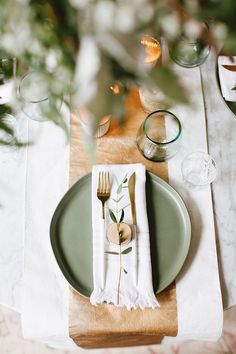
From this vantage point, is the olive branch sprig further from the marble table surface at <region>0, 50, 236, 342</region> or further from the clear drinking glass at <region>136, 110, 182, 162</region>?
the marble table surface at <region>0, 50, 236, 342</region>

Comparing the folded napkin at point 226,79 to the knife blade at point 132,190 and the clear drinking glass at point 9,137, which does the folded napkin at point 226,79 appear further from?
the clear drinking glass at point 9,137

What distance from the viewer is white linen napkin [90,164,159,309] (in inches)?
31.2

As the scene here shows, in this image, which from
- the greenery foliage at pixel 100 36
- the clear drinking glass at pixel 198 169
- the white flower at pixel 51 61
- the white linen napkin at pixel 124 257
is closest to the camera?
the greenery foliage at pixel 100 36

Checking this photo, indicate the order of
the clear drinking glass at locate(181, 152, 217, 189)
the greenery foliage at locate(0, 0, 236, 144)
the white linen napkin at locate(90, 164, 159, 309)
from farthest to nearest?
the clear drinking glass at locate(181, 152, 217, 189) < the white linen napkin at locate(90, 164, 159, 309) < the greenery foliage at locate(0, 0, 236, 144)

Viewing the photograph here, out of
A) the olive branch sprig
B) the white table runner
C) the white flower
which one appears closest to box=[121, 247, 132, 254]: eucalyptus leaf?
the olive branch sprig

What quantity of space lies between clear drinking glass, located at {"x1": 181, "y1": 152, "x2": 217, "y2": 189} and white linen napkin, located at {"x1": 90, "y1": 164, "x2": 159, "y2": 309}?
108mm

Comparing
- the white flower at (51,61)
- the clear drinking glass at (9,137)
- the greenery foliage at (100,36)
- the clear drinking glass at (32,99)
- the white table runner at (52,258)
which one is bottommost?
the white table runner at (52,258)

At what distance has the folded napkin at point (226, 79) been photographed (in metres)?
0.91

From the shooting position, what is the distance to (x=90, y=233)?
0.85m

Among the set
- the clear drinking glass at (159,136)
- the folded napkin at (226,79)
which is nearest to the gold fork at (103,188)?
the clear drinking glass at (159,136)

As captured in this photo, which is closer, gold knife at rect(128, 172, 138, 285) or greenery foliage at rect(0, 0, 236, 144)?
greenery foliage at rect(0, 0, 236, 144)

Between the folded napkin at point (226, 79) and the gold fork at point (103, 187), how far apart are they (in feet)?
1.05

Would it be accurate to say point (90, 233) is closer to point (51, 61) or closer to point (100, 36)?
point (51, 61)

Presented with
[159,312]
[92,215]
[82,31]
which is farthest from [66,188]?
[82,31]
